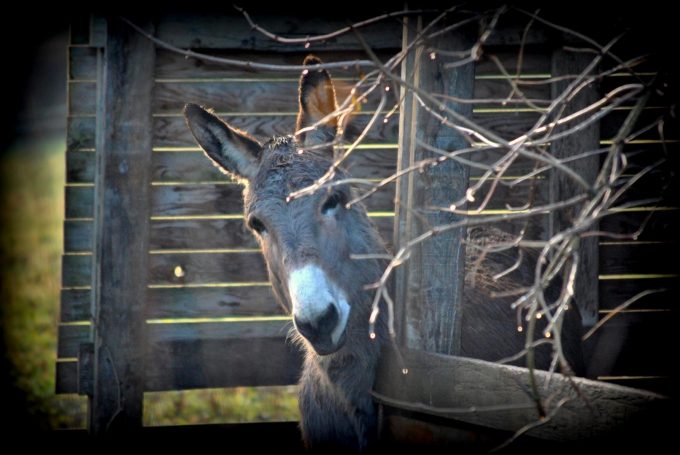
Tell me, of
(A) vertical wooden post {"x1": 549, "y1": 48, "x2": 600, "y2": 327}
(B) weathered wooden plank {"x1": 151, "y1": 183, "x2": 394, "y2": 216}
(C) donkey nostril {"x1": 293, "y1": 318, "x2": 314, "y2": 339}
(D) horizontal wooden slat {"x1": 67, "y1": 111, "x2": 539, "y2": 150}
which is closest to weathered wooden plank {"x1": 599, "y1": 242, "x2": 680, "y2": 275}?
(A) vertical wooden post {"x1": 549, "y1": 48, "x2": 600, "y2": 327}

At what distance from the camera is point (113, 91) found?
15.3 ft


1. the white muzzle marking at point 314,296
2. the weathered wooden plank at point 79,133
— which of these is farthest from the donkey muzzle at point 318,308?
the weathered wooden plank at point 79,133

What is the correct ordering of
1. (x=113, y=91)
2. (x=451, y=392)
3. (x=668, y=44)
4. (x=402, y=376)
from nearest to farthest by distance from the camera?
(x=668, y=44)
(x=451, y=392)
(x=402, y=376)
(x=113, y=91)

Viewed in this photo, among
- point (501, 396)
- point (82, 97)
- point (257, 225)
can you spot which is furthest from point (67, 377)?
point (501, 396)

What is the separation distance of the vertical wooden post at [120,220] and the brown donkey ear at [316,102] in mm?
1233

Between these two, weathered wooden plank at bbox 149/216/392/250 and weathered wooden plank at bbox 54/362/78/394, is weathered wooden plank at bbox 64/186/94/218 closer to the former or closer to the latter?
weathered wooden plank at bbox 149/216/392/250

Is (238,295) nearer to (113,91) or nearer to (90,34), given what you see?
(113,91)

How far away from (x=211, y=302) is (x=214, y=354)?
33 centimetres

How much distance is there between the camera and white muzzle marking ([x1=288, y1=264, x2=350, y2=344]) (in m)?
3.24

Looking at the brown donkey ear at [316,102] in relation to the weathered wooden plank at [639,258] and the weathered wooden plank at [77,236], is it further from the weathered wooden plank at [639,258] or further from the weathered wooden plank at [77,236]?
the weathered wooden plank at [639,258]

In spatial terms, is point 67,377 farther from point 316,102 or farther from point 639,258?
point 639,258

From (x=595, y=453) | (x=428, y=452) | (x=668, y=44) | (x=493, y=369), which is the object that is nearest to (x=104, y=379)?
(x=428, y=452)

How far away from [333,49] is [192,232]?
4.72ft

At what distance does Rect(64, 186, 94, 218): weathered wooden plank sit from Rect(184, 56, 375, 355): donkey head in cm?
125
